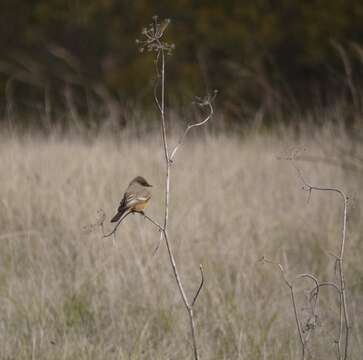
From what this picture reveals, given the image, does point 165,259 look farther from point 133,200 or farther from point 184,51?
point 184,51

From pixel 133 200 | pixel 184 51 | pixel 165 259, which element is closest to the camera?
pixel 133 200

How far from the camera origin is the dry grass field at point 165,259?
293cm

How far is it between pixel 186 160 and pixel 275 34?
6235mm

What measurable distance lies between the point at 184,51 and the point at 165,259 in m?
8.75

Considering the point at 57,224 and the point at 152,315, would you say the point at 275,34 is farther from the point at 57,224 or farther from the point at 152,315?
the point at 152,315

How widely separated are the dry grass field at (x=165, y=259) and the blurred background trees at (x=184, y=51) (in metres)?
5.58

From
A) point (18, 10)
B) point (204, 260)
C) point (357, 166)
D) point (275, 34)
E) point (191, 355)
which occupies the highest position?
point (18, 10)

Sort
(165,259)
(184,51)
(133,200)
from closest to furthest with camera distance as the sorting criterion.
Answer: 1. (133,200)
2. (165,259)
3. (184,51)

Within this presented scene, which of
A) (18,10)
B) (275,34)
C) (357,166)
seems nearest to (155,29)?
(357,166)

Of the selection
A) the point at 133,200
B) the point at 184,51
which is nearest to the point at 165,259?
the point at 133,200

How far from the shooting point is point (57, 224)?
4.14m

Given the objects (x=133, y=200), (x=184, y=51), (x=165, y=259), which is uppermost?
(x=184, y=51)

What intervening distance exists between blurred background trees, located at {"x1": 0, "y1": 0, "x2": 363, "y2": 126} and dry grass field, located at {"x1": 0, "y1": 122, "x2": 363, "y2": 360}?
558 centimetres

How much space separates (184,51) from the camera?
12078 millimetres
